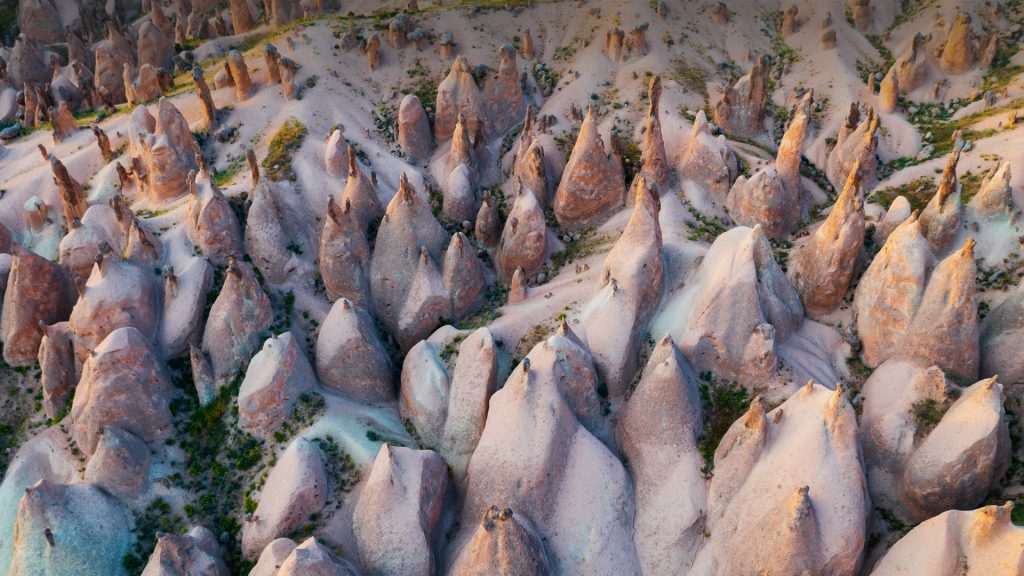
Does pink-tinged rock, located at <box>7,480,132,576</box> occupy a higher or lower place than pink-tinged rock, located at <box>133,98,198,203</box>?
lower

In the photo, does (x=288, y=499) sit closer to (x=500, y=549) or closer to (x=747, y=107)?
(x=500, y=549)

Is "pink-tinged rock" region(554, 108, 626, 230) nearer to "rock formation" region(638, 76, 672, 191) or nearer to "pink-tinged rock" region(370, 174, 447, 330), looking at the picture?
"rock formation" region(638, 76, 672, 191)

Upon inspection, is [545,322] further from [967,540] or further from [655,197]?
[967,540]

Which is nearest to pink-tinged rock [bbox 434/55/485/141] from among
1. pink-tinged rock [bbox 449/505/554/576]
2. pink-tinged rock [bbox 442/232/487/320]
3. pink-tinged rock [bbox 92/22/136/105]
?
pink-tinged rock [bbox 442/232/487/320]

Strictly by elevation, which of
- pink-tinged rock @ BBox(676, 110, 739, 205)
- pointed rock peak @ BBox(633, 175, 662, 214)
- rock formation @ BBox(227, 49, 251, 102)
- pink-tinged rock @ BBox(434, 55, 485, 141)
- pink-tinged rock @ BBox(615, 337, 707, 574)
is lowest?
pink-tinged rock @ BBox(615, 337, 707, 574)

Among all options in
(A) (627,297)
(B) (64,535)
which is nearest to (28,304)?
(B) (64,535)

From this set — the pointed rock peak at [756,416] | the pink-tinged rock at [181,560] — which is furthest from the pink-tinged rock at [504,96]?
the pink-tinged rock at [181,560]
